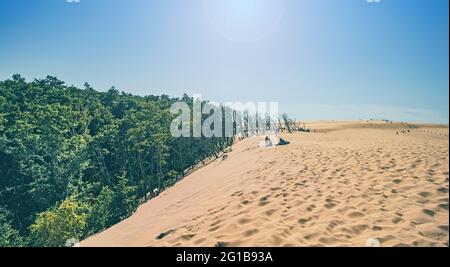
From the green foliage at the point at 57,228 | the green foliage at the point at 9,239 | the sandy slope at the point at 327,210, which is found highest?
the sandy slope at the point at 327,210

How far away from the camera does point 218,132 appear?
38969 mm

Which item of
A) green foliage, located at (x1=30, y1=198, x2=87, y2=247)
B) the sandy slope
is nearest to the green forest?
green foliage, located at (x1=30, y1=198, x2=87, y2=247)

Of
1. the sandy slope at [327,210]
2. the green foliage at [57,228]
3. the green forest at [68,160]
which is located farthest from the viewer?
the green forest at [68,160]

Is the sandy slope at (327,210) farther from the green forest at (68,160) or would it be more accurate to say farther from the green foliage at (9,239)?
the green foliage at (9,239)

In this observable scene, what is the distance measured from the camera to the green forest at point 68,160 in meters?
18.5

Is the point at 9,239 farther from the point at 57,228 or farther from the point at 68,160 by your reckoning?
the point at 68,160

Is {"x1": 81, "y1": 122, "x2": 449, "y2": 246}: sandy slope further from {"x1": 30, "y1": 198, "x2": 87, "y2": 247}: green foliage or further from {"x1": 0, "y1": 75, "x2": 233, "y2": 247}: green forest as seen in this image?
{"x1": 0, "y1": 75, "x2": 233, "y2": 247}: green forest

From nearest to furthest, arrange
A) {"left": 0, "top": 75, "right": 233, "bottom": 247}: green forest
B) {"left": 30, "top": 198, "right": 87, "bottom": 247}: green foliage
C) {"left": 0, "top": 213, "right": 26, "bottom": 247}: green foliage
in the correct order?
{"left": 30, "top": 198, "right": 87, "bottom": 247}: green foliage
{"left": 0, "top": 213, "right": 26, "bottom": 247}: green foliage
{"left": 0, "top": 75, "right": 233, "bottom": 247}: green forest

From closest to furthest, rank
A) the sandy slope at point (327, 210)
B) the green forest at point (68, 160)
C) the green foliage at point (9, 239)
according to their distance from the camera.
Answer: the sandy slope at point (327, 210), the green foliage at point (9, 239), the green forest at point (68, 160)

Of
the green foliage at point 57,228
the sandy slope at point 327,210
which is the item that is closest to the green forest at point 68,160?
the green foliage at point 57,228

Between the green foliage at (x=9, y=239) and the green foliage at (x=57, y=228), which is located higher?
the green foliage at (x=57, y=228)

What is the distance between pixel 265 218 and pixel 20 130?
76.6ft

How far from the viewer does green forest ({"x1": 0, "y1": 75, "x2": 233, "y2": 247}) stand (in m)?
18.5
